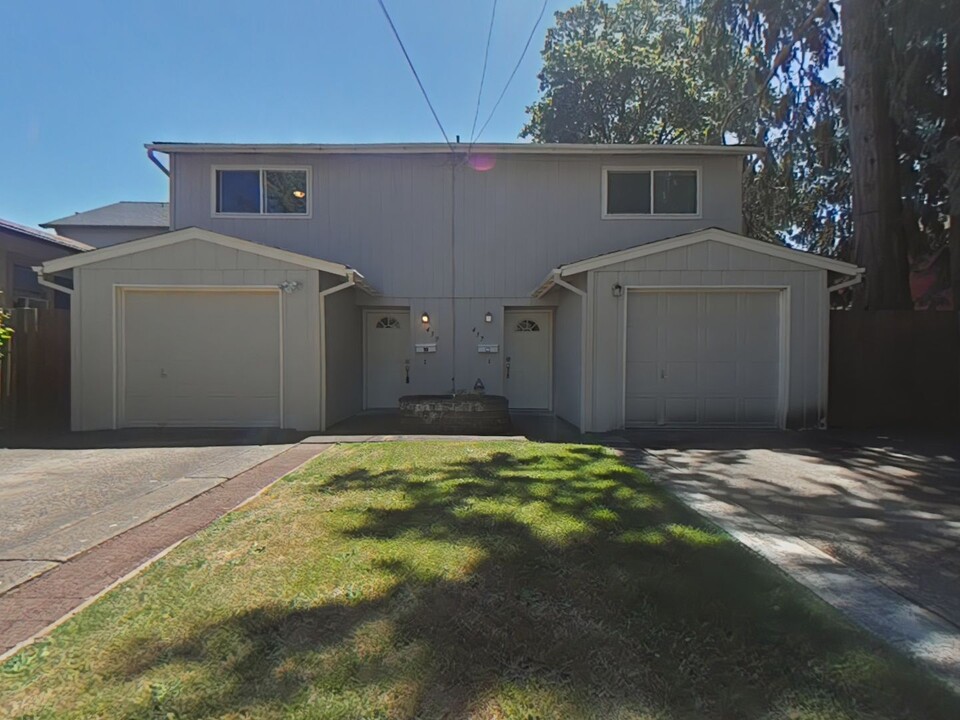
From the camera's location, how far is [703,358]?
949 centimetres

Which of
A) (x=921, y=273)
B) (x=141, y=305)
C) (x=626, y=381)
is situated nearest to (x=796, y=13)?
(x=921, y=273)

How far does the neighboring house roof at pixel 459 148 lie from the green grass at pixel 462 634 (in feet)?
29.8

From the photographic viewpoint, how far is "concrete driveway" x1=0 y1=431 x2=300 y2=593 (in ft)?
13.4

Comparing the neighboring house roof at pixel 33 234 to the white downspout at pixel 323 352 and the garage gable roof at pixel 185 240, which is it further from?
the white downspout at pixel 323 352

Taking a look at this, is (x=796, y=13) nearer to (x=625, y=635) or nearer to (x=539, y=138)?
(x=539, y=138)

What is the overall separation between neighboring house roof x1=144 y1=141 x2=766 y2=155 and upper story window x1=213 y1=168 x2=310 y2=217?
0.45m

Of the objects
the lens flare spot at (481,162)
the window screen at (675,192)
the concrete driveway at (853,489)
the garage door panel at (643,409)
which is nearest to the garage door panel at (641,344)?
the garage door panel at (643,409)

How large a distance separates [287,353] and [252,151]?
481 centimetres

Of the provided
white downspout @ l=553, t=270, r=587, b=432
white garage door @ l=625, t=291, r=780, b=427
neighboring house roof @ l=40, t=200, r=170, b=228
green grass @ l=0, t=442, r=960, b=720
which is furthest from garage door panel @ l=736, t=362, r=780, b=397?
neighboring house roof @ l=40, t=200, r=170, b=228

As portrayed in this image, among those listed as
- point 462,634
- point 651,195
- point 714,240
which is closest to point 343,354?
point 714,240

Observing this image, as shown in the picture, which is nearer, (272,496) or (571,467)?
(272,496)

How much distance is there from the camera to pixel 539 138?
24.7m

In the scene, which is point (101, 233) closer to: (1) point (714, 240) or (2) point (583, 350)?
(2) point (583, 350)

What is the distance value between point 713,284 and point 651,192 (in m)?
3.55
